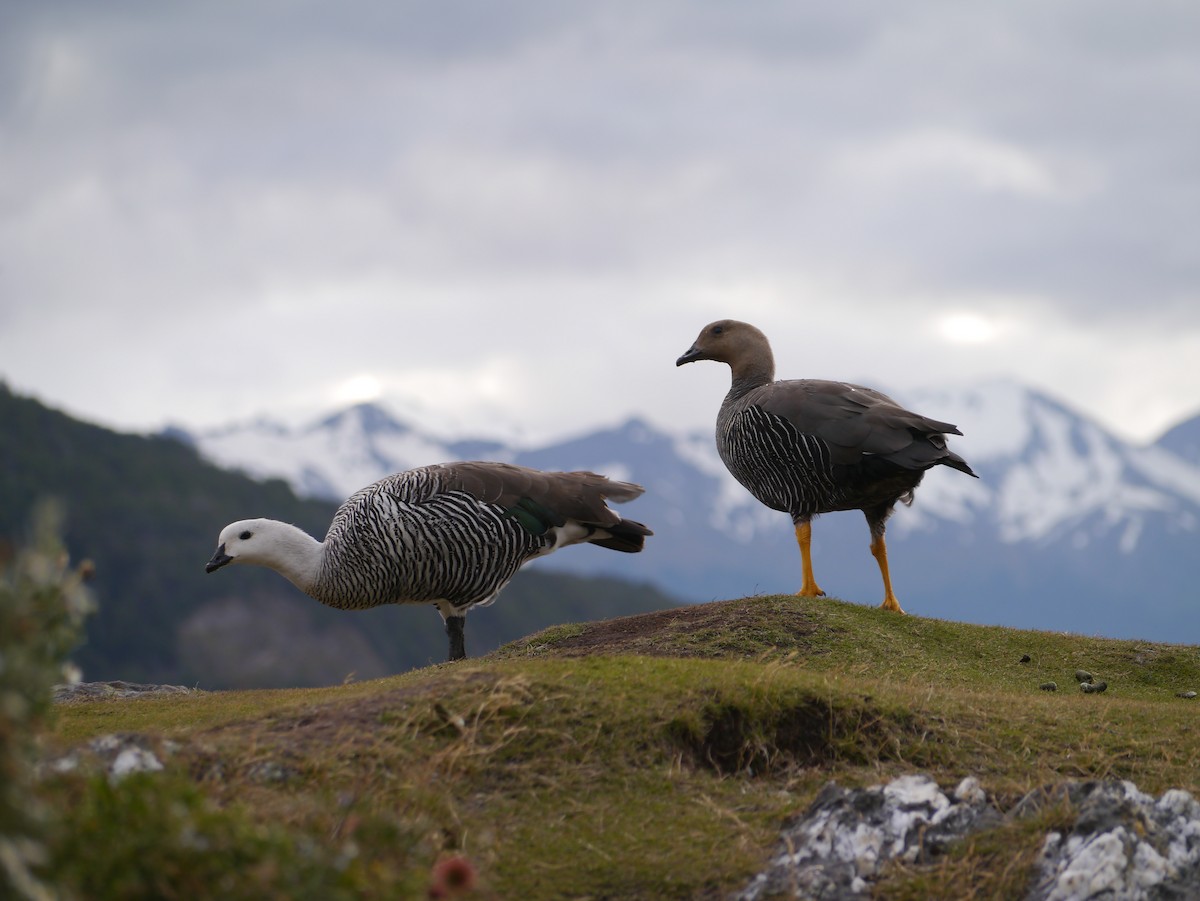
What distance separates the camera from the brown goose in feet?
45.5

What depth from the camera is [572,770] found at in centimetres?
839

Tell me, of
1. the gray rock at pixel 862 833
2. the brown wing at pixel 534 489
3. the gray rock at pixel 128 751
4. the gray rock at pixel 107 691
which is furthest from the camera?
the brown wing at pixel 534 489

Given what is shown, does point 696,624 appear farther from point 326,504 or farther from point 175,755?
point 326,504

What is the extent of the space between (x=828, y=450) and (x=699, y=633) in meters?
2.70

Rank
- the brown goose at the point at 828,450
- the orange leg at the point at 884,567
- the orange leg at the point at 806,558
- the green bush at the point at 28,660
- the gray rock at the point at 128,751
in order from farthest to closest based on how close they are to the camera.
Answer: the orange leg at the point at 884,567
the orange leg at the point at 806,558
the brown goose at the point at 828,450
the gray rock at the point at 128,751
the green bush at the point at 28,660

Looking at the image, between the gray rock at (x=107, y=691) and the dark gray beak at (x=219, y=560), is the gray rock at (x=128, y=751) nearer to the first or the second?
the gray rock at (x=107, y=691)

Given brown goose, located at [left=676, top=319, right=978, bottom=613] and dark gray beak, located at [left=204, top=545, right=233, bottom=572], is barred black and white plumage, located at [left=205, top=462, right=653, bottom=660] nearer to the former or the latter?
dark gray beak, located at [left=204, top=545, right=233, bottom=572]

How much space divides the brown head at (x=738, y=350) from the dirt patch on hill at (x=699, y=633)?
3.41 metres

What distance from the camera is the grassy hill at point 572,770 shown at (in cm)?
500

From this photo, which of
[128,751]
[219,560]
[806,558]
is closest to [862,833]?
[128,751]

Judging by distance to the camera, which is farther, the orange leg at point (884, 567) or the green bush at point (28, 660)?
the orange leg at point (884, 567)

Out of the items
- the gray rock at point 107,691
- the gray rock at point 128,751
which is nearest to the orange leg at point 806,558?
the gray rock at point 107,691

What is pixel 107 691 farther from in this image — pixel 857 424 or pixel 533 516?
pixel 857 424

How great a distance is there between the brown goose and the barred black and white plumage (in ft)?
6.03
